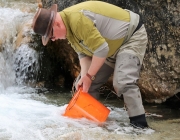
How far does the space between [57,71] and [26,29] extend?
3.14 feet

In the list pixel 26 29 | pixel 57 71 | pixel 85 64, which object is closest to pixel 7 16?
pixel 26 29

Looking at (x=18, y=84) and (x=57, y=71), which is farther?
(x=57, y=71)

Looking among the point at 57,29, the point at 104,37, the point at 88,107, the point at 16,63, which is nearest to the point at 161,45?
the point at 104,37

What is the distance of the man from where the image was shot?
2.81 metres

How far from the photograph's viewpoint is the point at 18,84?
5898mm

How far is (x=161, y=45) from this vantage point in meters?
4.41

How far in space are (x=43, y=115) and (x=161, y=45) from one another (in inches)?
73.4

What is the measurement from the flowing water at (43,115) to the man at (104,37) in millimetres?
295

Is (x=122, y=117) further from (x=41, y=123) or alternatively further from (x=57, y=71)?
(x=57, y=71)

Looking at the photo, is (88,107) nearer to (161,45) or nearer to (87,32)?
(87,32)

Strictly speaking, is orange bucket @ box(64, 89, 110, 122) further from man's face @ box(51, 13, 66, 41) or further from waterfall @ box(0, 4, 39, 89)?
waterfall @ box(0, 4, 39, 89)

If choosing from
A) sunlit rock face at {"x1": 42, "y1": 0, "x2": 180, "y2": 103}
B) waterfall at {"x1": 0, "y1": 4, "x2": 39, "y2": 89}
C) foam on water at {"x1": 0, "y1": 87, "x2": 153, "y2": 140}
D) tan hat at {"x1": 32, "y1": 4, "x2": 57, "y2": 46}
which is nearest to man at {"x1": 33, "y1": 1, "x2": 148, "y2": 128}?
tan hat at {"x1": 32, "y1": 4, "x2": 57, "y2": 46}

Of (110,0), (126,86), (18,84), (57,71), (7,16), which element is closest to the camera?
(126,86)

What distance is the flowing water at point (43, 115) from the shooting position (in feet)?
9.43
